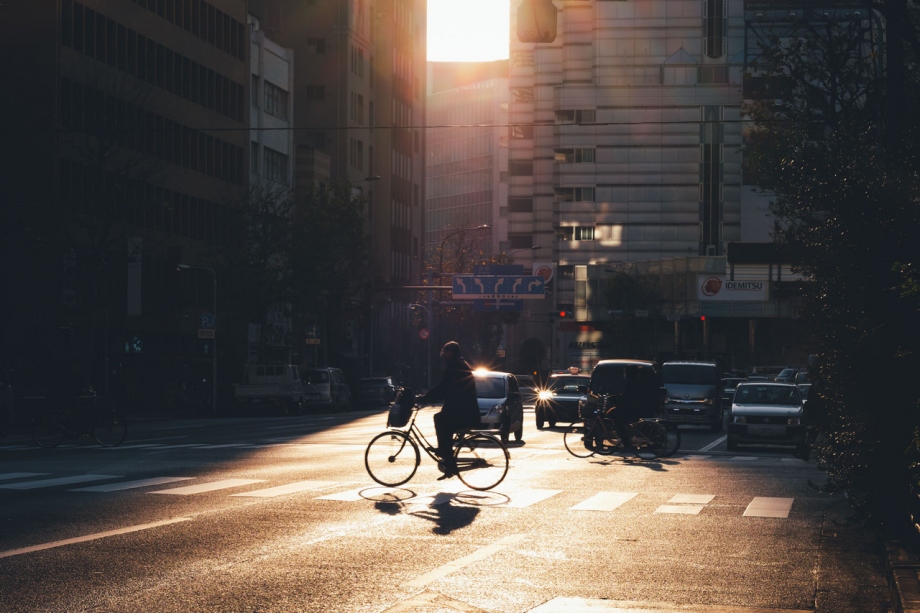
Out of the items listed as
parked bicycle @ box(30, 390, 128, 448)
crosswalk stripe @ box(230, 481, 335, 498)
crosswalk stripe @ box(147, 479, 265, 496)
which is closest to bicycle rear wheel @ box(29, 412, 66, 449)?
parked bicycle @ box(30, 390, 128, 448)

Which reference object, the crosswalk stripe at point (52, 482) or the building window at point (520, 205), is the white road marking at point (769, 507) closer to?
the crosswalk stripe at point (52, 482)

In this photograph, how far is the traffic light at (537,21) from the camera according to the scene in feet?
44.7

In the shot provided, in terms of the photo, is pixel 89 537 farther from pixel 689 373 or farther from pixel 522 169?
pixel 522 169

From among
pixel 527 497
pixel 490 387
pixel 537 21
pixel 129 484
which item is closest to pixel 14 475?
pixel 129 484

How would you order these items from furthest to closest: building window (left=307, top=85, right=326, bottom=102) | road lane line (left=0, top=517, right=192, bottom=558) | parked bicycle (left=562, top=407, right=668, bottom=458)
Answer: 1. building window (left=307, top=85, right=326, bottom=102)
2. parked bicycle (left=562, top=407, right=668, bottom=458)
3. road lane line (left=0, top=517, right=192, bottom=558)

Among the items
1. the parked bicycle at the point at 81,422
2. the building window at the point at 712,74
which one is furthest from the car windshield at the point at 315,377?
the building window at the point at 712,74

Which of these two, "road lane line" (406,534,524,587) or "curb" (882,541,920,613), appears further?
"road lane line" (406,534,524,587)

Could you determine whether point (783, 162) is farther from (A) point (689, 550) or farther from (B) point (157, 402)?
(B) point (157, 402)

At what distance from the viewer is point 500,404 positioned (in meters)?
34.9

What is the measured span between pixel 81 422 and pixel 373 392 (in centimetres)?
3892

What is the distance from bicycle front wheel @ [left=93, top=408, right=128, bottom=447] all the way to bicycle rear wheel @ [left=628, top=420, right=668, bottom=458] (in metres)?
10.2

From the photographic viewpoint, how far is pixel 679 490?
19.8 metres

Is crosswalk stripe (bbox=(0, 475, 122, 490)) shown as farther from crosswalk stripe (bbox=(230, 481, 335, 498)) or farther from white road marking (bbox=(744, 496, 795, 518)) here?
white road marking (bbox=(744, 496, 795, 518))

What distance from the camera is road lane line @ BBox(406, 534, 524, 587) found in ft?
34.2
